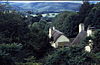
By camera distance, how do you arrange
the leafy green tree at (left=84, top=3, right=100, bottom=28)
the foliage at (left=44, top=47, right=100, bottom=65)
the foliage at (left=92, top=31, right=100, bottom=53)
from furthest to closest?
the leafy green tree at (left=84, top=3, right=100, bottom=28) → the foliage at (left=92, top=31, right=100, bottom=53) → the foliage at (left=44, top=47, right=100, bottom=65)

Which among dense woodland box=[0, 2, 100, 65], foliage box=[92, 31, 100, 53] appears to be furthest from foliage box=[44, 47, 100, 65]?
foliage box=[92, 31, 100, 53]

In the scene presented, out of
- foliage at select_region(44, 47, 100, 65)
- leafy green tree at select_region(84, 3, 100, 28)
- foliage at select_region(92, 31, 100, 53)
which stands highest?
foliage at select_region(44, 47, 100, 65)

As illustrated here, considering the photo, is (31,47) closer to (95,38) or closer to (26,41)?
(26,41)

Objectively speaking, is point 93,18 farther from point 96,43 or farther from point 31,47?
point 31,47

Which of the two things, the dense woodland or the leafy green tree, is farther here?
the leafy green tree

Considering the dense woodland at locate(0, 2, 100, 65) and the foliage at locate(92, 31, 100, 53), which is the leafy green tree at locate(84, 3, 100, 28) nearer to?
the dense woodland at locate(0, 2, 100, 65)

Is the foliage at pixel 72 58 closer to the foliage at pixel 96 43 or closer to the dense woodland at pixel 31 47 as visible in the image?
Answer: the dense woodland at pixel 31 47

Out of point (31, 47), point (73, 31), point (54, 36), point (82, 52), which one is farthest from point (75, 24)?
point (82, 52)

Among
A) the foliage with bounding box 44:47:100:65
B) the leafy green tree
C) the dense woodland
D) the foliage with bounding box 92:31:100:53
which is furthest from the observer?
the leafy green tree

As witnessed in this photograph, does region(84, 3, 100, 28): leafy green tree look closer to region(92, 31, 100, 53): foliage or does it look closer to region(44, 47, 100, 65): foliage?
region(92, 31, 100, 53): foliage

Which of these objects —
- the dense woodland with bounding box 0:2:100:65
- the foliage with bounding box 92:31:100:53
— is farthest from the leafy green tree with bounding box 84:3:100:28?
the foliage with bounding box 92:31:100:53

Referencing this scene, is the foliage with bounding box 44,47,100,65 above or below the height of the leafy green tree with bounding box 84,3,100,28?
above

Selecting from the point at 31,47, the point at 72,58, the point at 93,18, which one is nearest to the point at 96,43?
the point at 31,47

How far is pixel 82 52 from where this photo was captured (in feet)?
39.0
